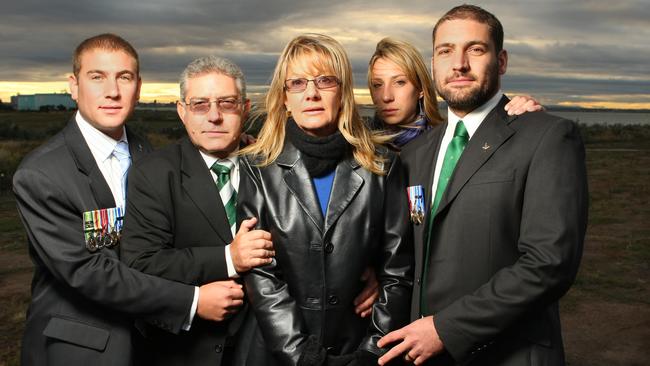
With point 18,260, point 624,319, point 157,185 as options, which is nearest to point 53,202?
point 157,185

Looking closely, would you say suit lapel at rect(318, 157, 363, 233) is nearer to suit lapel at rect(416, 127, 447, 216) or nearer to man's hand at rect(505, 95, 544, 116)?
suit lapel at rect(416, 127, 447, 216)

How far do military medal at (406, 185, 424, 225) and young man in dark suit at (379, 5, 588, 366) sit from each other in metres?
0.03

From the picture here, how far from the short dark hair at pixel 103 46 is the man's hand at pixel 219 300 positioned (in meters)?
1.14

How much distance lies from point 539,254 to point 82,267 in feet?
6.31

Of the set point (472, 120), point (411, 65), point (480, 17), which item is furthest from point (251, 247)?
point (411, 65)

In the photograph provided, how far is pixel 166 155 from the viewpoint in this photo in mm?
3172

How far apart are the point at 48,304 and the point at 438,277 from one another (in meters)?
1.79

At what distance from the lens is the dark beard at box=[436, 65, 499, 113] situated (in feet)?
9.84

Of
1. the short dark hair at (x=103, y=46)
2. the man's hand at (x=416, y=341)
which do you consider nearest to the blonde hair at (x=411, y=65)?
the short dark hair at (x=103, y=46)

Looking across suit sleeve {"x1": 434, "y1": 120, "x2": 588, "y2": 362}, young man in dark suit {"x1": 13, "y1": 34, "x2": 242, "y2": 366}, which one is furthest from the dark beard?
young man in dark suit {"x1": 13, "y1": 34, "x2": 242, "y2": 366}

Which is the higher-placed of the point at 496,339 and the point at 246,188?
the point at 246,188

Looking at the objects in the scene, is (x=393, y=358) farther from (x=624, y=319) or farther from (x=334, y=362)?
(x=624, y=319)

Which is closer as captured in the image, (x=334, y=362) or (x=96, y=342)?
(x=334, y=362)

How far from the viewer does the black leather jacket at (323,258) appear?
2852mm
